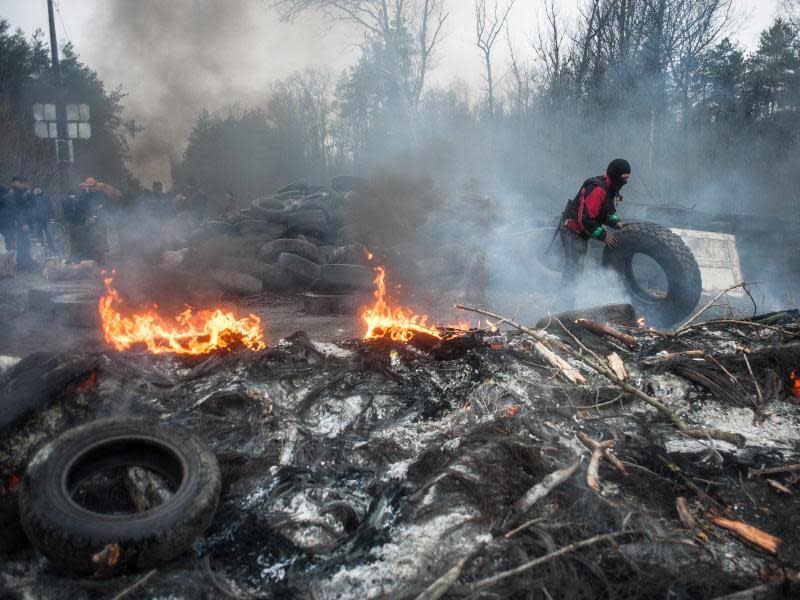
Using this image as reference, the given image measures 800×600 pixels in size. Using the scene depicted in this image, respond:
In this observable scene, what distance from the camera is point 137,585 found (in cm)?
A: 227

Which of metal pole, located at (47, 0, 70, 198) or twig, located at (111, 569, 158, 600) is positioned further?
metal pole, located at (47, 0, 70, 198)

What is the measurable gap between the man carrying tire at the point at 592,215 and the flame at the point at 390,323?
6.08ft

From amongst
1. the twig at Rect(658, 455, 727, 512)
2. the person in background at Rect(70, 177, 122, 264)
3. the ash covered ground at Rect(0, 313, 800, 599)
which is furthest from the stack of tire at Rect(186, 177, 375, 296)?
the twig at Rect(658, 455, 727, 512)

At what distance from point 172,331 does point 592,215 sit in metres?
5.49

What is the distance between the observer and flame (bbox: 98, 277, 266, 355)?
499 centimetres

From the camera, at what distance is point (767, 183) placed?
17.0 meters

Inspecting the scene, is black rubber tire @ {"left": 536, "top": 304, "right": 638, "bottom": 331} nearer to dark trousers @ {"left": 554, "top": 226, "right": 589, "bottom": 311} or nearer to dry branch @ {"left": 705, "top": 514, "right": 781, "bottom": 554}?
dark trousers @ {"left": 554, "top": 226, "right": 589, "bottom": 311}

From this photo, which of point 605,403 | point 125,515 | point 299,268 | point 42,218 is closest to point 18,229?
point 42,218

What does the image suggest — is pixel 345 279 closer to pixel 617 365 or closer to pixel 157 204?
pixel 617 365

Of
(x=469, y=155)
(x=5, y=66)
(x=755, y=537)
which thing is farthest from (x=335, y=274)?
(x=5, y=66)

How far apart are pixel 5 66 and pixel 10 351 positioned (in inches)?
915

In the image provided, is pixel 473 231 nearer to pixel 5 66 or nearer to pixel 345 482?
pixel 345 482

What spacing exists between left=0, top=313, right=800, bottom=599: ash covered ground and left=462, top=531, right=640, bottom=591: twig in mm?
25

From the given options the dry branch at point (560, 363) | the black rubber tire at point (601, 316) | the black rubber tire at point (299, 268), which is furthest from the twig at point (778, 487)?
the black rubber tire at point (299, 268)
